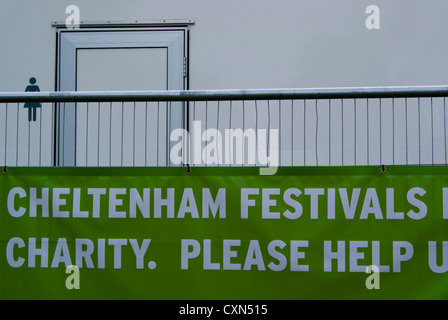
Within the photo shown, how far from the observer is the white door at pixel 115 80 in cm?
527

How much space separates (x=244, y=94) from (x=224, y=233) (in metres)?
0.83

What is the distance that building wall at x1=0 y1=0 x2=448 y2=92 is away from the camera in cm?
515

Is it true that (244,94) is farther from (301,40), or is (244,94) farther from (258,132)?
(301,40)

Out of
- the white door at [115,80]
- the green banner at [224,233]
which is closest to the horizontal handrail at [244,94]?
the green banner at [224,233]

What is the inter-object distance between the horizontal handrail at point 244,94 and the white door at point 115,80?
1721 millimetres

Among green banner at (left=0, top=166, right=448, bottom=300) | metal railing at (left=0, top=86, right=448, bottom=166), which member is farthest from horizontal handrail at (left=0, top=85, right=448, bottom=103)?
metal railing at (left=0, top=86, right=448, bottom=166)

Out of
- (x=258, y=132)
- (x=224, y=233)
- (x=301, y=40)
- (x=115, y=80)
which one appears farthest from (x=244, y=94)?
(x=115, y=80)

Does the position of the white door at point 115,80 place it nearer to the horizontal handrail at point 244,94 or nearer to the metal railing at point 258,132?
the metal railing at point 258,132

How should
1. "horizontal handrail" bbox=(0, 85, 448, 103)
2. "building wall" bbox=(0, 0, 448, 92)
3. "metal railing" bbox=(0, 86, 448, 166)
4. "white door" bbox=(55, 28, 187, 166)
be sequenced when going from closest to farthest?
"horizontal handrail" bbox=(0, 85, 448, 103) → "metal railing" bbox=(0, 86, 448, 166) → "building wall" bbox=(0, 0, 448, 92) → "white door" bbox=(55, 28, 187, 166)

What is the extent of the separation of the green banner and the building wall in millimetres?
1977

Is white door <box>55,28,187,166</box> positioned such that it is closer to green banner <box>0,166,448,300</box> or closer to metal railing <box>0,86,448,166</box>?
metal railing <box>0,86,448,166</box>

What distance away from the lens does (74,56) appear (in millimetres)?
5395

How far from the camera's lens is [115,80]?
5379mm

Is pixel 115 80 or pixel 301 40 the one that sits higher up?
pixel 301 40
